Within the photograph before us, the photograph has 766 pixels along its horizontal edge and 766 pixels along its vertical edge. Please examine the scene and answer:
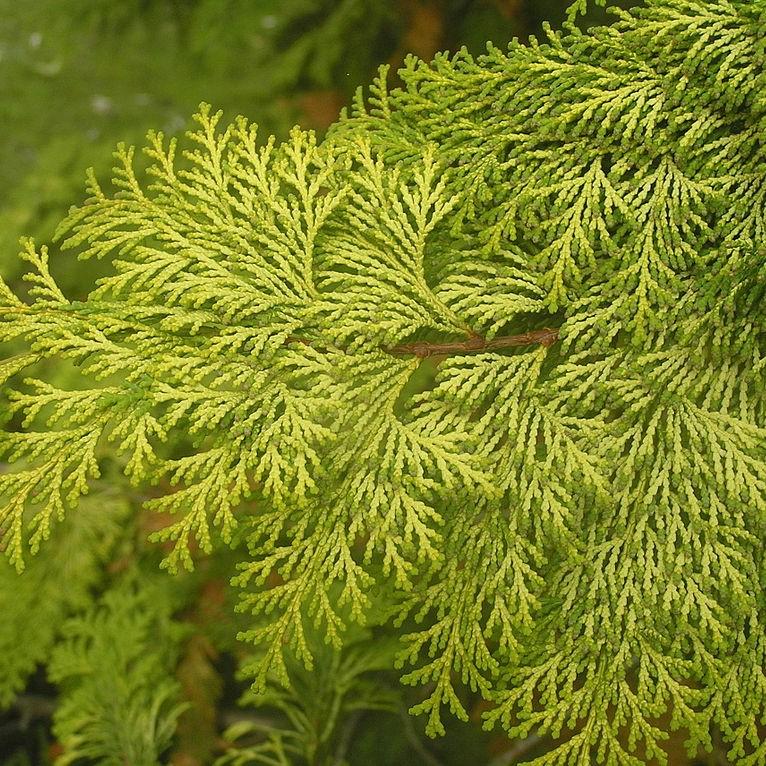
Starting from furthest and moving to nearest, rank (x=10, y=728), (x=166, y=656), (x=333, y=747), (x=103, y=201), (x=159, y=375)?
(x=10, y=728) < (x=166, y=656) < (x=333, y=747) < (x=103, y=201) < (x=159, y=375)

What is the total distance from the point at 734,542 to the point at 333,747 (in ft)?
5.73

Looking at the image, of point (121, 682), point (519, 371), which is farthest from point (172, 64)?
point (519, 371)

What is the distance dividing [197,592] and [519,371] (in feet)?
7.43

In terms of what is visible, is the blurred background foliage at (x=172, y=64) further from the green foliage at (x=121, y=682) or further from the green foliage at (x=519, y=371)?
the green foliage at (x=121, y=682)

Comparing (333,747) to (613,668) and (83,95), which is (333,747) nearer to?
(613,668)

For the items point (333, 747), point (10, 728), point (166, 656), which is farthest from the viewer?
point (10, 728)

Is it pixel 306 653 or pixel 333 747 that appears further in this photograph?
pixel 333 747

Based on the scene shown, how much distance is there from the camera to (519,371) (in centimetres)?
151

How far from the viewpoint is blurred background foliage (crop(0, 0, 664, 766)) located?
2605 millimetres

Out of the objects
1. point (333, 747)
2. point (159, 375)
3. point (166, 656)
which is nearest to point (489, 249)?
point (159, 375)

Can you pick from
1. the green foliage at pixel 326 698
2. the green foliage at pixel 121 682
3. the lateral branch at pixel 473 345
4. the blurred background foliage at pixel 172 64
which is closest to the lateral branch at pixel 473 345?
the lateral branch at pixel 473 345

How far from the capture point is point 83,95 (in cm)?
462

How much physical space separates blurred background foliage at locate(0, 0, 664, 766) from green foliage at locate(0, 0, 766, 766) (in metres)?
0.92

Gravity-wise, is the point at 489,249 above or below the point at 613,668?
above
